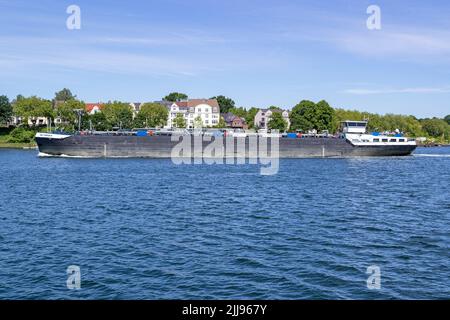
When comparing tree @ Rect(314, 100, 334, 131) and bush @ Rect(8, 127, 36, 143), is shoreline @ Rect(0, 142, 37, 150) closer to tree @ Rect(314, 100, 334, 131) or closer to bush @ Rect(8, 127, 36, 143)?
bush @ Rect(8, 127, 36, 143)

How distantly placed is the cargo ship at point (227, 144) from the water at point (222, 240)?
1567 inches

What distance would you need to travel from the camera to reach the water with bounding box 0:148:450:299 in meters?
18.4

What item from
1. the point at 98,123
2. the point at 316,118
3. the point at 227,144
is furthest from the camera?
the point at 316,118

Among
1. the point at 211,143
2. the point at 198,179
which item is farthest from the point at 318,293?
the point at 211,143

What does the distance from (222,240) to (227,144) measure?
227ft

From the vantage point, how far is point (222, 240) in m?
26.0

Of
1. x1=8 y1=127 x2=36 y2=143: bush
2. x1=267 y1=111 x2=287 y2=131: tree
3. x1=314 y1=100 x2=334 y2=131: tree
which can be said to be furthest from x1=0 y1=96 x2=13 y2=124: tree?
x1=314 y1=100 x2=334 y2=131: tree

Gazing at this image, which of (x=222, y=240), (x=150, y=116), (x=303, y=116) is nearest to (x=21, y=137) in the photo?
(x=150, y=116)

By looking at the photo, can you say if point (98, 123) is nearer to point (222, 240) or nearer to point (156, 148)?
point (156, 148)

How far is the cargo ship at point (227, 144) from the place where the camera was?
295 ft

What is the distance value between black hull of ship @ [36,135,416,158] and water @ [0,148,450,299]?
129 ft

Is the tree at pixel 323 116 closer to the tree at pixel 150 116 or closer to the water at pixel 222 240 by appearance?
the tree at pixel 150 116

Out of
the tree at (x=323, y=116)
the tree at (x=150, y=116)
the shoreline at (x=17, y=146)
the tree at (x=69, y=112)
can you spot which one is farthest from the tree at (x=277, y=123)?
the shoreline at (x=17, y=146)
